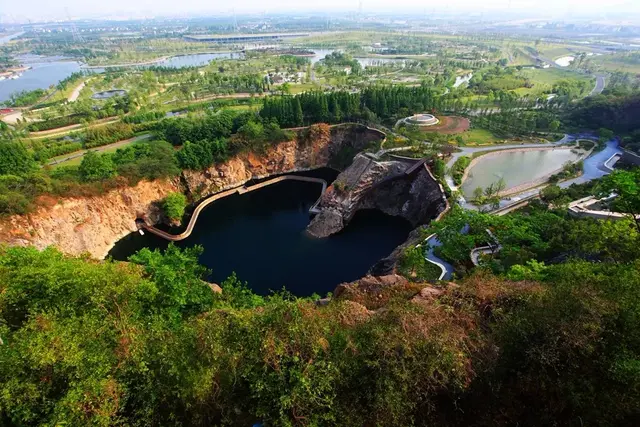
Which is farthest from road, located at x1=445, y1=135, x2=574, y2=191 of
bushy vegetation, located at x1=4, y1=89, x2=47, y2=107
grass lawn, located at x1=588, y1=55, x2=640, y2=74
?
bushy vegetation, located at x1=4, y1=89, x2=47, y2=107

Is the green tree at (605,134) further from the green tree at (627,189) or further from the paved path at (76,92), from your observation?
the paved path at (76,92)

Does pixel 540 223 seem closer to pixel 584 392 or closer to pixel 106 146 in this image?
pixel 584 392

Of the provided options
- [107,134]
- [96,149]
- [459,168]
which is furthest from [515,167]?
[107,134]

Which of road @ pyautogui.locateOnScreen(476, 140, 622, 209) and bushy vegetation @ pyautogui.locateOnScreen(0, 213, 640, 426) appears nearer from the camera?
bushy vegetation @ pyautogui.locateOnScreen(0, 213, 640, 426)

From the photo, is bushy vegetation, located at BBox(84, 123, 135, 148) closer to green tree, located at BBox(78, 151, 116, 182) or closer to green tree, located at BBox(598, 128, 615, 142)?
green tree, located at BBox(78, 151, 116, 182)

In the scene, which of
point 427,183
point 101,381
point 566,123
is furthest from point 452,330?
point 566,123

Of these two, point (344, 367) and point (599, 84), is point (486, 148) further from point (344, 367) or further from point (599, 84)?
point (599, 84)
